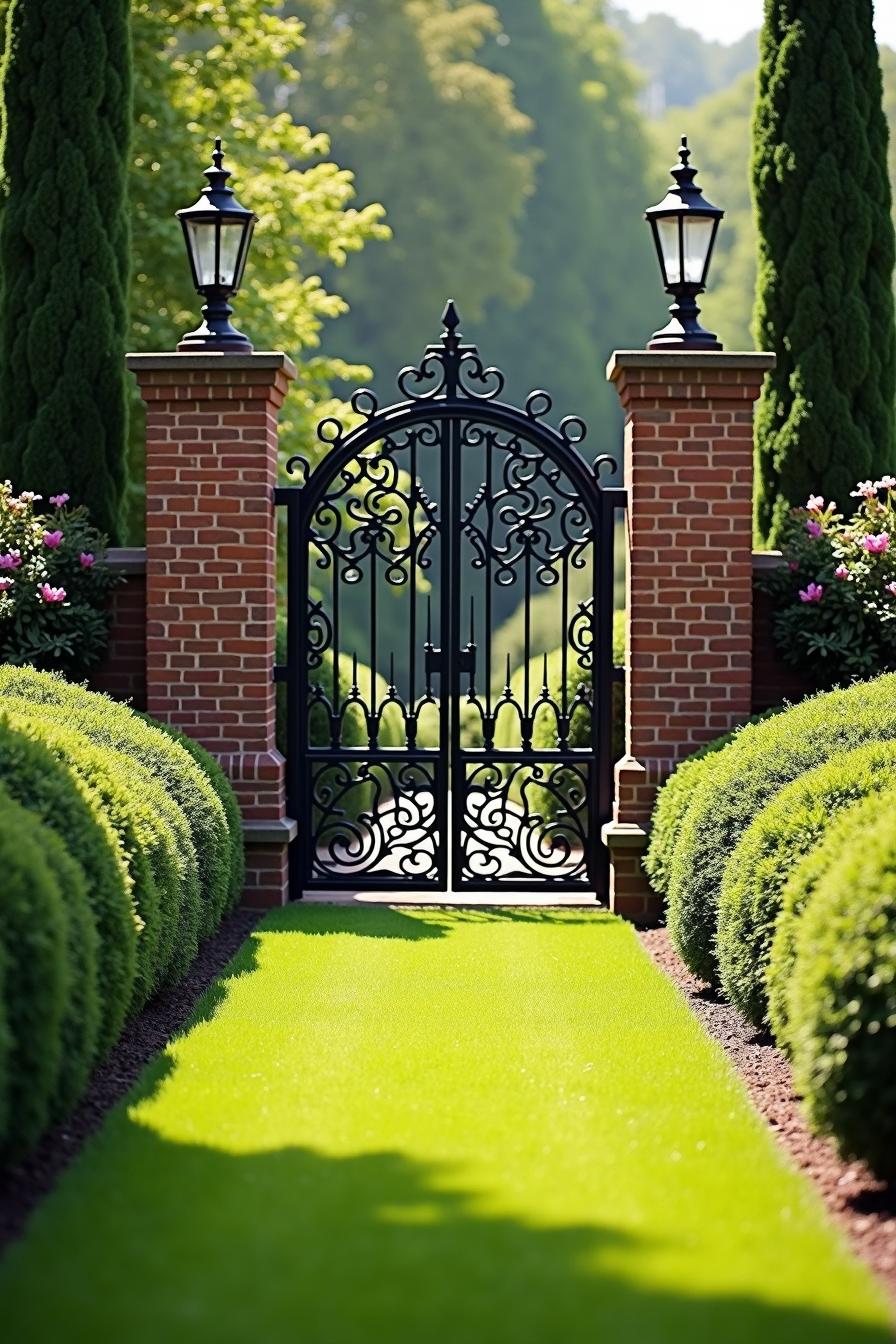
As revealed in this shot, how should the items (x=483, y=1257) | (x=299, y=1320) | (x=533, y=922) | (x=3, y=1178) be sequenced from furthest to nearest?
(x=533, y=922) → (x=3, y=1178) → (x=483, y=1257) → (x=299, y=1320)

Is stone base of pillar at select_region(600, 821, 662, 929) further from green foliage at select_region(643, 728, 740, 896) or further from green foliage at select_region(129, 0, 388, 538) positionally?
green foliage at select_region(129, 0, 388, 538)

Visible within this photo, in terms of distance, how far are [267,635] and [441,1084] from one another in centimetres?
391

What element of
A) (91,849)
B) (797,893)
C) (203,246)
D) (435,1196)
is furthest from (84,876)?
(203,246)

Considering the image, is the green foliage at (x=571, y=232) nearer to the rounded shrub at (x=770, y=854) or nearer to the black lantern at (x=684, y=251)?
the black lantern at (x=684, y=251)

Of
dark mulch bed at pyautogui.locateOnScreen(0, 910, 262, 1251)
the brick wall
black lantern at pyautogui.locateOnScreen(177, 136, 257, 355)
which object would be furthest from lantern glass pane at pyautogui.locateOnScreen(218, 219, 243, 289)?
dark mulch bed at pyautogui.locateOnScreen(0, 910, 262, 1251)

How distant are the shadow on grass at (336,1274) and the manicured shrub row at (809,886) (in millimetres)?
719

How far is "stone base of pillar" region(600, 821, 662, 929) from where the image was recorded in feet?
28.1

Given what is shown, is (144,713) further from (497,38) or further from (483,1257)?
(497,38)

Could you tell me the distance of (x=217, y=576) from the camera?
877cm

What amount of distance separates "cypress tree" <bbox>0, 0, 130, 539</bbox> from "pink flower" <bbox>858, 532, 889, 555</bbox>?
13.9 feet

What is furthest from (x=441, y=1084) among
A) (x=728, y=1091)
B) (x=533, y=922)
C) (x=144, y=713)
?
(x=144, y=713)

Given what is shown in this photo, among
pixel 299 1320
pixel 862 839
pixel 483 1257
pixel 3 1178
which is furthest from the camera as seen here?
pixel 862 839

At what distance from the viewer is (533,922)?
8422 mm

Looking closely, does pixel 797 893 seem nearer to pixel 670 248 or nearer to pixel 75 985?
pixel 75 985
